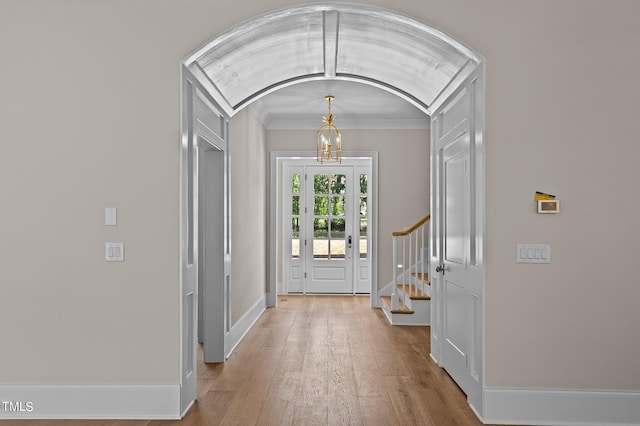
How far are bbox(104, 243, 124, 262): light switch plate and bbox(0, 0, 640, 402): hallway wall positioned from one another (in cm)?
4

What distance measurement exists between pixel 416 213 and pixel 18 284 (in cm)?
562

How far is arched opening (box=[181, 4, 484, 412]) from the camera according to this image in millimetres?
3285

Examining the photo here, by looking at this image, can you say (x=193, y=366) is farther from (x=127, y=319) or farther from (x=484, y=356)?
(x=484, y=356)

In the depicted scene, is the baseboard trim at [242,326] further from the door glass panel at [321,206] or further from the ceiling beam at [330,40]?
the ceiling beam at [330,40]

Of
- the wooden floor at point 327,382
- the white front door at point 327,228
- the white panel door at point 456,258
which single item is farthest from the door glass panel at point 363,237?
the white panel door at point 456,258

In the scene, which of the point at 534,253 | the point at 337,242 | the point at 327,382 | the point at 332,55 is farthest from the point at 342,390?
the point at 337,242

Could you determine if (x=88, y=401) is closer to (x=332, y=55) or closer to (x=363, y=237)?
(x=332, y=55)

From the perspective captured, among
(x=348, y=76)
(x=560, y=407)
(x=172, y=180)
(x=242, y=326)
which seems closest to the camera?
(x=560, y=407)

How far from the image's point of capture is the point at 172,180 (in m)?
3.26

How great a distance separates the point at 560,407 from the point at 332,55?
2.90 m

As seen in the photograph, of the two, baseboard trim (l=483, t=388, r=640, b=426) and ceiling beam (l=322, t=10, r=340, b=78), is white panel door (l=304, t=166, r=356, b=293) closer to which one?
ceiling beam (l=322, t=10, r=340, b=78)

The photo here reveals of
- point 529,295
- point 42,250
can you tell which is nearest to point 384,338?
point 529,295

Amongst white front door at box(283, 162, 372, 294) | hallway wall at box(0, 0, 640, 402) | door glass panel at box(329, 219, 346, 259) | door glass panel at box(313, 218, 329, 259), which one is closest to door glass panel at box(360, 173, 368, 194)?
white front door at box(283, 162, 372, 294)

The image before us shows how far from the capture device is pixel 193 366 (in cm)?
350
